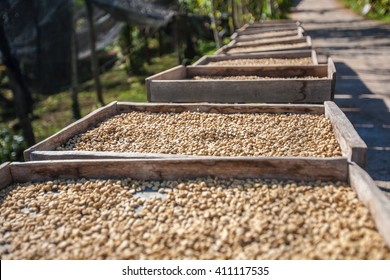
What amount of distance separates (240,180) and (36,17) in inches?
385

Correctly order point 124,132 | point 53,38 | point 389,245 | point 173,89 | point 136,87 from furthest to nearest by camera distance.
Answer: point 136,87 → point 53,38 → point 173,89 → point 124,132 → point 389,245

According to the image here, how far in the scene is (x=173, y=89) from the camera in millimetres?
5617

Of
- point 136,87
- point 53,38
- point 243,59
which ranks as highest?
point 53,38

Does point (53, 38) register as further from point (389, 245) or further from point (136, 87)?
point (389, 245)

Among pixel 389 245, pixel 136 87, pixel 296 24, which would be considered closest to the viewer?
pixel 389 245

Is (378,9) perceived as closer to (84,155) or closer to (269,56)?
(269,56)

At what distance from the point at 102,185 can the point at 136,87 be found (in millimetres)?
12913

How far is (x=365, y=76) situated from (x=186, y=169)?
761cm

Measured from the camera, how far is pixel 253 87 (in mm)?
5301

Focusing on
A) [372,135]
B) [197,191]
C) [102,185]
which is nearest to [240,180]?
[197,191]

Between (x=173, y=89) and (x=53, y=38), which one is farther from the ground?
(x=53, y=38)

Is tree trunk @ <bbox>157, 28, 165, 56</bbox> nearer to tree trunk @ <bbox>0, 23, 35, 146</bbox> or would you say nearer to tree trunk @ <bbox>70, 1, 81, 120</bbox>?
tree trunk @ <bbox>70, 1, 81, 120</bbox>

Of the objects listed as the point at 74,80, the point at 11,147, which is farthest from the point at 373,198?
the point at 74,80

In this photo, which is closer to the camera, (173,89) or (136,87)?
(173,89)
